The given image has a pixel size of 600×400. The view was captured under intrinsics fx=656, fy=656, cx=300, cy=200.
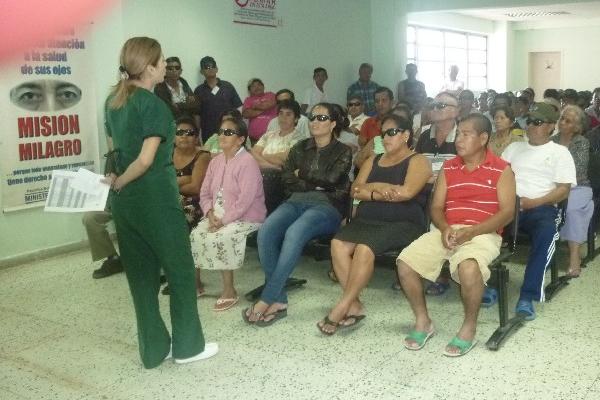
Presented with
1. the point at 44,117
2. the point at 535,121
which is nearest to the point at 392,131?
the point at 535,121

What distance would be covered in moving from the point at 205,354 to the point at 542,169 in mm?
2228

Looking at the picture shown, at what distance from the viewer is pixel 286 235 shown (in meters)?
3.64

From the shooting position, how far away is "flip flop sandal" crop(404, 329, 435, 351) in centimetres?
311

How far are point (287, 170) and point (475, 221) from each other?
130 centimetres

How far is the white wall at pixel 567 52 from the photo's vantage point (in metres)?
16.3

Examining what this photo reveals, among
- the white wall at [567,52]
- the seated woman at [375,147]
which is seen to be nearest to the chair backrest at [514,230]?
the seated woman at [375,147]

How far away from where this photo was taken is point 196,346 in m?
3.02

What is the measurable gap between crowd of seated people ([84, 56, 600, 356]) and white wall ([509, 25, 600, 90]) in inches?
508

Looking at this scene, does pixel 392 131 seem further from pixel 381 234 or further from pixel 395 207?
pixel 381 234

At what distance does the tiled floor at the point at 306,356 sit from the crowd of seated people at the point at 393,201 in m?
0.12

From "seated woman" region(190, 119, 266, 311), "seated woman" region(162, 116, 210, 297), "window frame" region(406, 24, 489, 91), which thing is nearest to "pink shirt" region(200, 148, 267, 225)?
"seated woman" region(190, 119, 266, 311)

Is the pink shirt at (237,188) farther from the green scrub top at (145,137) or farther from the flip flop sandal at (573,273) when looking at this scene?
the flip flop sandal at (573,273)

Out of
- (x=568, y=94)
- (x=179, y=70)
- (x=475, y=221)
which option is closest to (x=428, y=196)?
(x=475, y=221)

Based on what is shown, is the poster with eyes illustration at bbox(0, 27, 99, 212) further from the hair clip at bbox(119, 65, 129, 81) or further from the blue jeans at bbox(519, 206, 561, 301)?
the blue jeans at bbox(519, 206, 561, 301)
